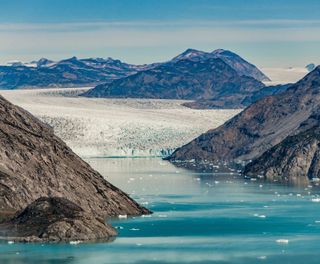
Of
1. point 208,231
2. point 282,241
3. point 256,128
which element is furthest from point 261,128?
point 282,241

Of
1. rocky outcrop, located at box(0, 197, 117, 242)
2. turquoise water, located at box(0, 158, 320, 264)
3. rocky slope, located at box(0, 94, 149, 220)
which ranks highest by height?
rocky slope, located at box(0, 94, 149, 220)

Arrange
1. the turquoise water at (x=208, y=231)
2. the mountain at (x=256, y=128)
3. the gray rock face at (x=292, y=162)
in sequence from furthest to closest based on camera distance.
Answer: the mountain at (x=256, y=128)
the gray rock face at (x=292, y=162)
the turquoise water at (x=208, y=231)

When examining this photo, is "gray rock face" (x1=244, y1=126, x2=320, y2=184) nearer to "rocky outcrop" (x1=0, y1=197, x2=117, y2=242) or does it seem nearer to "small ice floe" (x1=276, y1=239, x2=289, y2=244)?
"small ice floe" (x1=276, y1=239, x2=289, y2=244)

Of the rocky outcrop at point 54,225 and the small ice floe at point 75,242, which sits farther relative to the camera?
the rocky outcrop at point 54,225

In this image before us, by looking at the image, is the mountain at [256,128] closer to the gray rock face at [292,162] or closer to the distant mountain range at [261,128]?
the distant mountain range at [261,128]

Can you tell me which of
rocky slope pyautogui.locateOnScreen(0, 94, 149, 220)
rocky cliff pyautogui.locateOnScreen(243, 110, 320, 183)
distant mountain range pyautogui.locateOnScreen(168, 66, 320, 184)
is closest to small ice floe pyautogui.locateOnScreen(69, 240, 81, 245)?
rocky slope pyautogui.locateOnScreen(0, 94, 149, 220)

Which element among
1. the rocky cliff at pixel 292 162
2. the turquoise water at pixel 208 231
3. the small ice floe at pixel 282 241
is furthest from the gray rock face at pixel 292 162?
the small ice floe at pixel 282 241

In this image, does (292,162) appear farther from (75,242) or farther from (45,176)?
(75,242)
